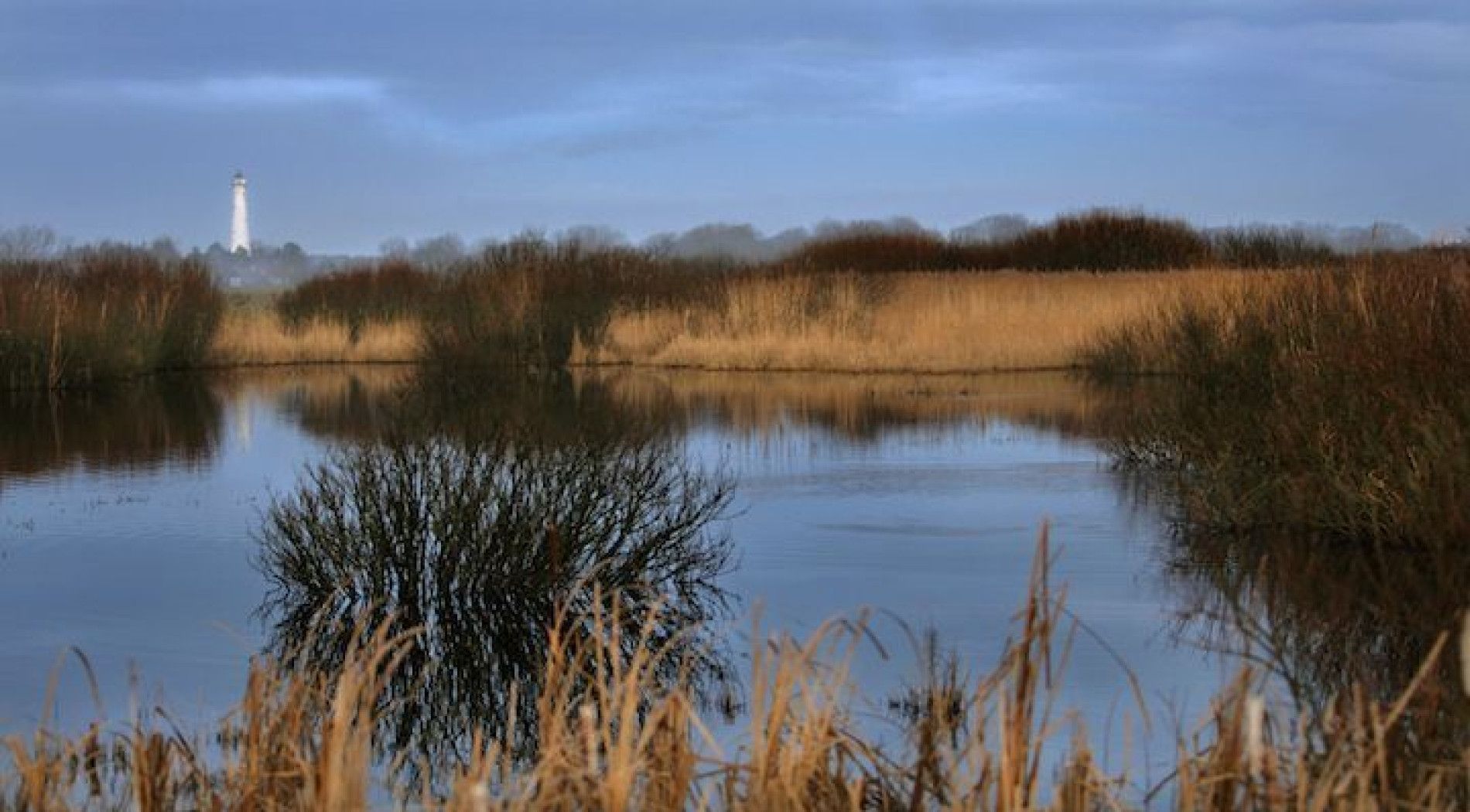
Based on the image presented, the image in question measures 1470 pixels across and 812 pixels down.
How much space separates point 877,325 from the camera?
23797 millimetres

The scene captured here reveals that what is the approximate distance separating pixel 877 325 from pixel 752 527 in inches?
546

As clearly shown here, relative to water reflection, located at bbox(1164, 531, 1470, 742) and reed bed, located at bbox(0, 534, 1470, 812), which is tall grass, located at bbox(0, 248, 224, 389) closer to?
water reflection, located at bbox(1164, 531, 1470, 742)

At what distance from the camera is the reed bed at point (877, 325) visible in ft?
76.3

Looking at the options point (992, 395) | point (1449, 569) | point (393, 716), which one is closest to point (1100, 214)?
point (992, 395)

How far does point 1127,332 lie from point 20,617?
15.8m

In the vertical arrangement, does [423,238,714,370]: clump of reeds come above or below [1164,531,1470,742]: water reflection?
above

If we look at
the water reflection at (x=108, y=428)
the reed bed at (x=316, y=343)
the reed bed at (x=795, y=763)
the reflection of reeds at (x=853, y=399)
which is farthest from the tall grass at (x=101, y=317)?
the reed bed at (x=795, y=763)

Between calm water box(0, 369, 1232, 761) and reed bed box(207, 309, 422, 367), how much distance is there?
727cm

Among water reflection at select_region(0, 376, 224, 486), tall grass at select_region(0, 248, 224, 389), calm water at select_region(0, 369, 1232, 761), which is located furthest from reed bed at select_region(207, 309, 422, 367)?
calm water at select_region(0, 369, 1232, 761)

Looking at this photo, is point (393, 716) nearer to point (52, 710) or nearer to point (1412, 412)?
point (52, 710)

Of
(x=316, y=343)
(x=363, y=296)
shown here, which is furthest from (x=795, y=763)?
(x=363, y=296)

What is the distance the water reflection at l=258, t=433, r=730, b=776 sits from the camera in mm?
7482

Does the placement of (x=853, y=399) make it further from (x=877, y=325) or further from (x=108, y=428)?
(x=108, y=428)

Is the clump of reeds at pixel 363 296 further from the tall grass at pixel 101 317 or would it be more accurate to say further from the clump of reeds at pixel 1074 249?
the clump of reeds at pixel 1074 249
